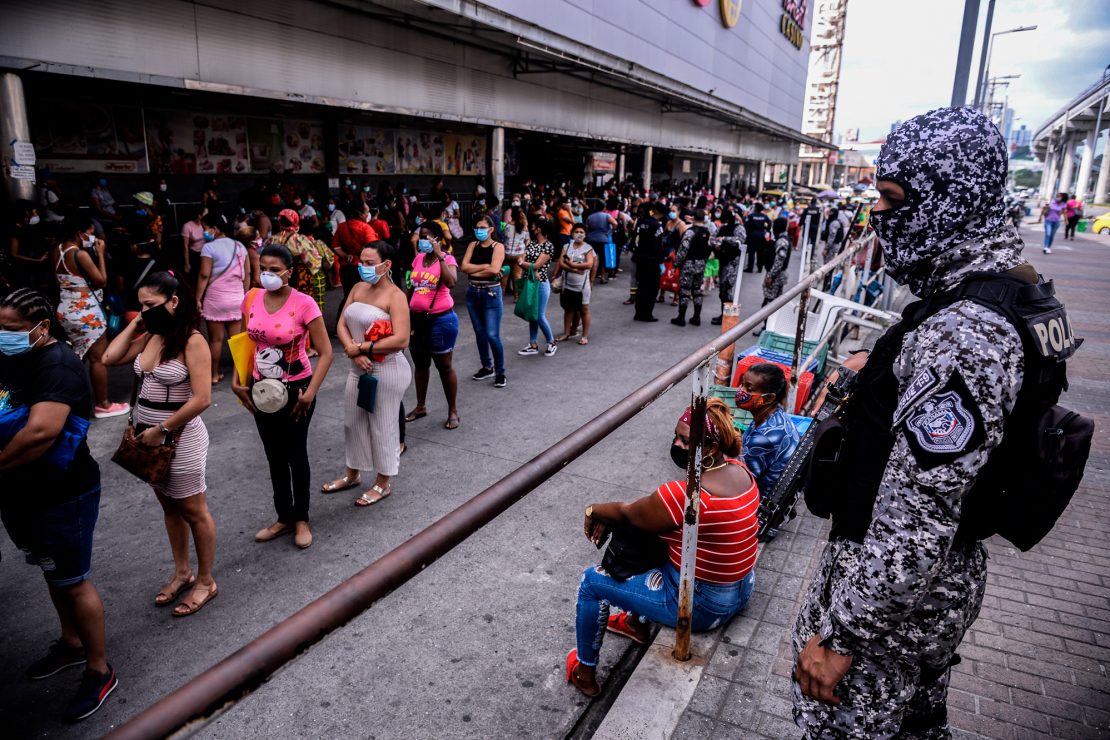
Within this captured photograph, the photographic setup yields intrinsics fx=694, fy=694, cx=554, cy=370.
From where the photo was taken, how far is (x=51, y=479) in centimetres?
308

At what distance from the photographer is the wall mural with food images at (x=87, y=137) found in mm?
12281

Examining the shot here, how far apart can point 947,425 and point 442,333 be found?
5176 millimetres

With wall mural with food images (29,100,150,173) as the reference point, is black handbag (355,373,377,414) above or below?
below

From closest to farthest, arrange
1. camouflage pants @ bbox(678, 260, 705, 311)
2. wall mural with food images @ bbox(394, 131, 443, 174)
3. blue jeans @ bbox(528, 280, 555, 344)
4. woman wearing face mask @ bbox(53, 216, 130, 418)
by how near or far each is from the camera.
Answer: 1. woman wearing face mask @ bbox(53, 216, 130, 418)
2. blue jeans @ bbox(528, 280, 555, 344)
3. camouflage pants @ bbox(678, 260, 705, 311)
4. wall mural with food images @ bbox(394, 131, 443, 174)

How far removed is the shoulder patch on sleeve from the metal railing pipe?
0.84 m

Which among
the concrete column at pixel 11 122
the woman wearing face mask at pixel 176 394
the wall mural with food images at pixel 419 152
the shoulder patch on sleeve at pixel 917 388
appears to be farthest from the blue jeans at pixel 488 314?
the wall mural with food images at pixel 419 152

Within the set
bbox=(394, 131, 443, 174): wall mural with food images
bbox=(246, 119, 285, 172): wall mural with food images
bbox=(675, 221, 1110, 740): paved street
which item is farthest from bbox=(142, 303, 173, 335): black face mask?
bbox=(394, 131, 443, 174): wall mural with food images

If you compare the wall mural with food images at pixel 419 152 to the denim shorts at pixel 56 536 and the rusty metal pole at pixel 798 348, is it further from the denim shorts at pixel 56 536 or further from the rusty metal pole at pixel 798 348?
the denim shorts at pixel 56 536

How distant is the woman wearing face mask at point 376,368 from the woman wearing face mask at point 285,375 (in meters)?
0.42

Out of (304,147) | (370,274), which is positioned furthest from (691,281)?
(304,147)

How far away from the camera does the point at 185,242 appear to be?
10.3 metres

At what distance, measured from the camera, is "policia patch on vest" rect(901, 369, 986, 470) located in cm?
146

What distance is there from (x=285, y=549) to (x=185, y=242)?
7.52m

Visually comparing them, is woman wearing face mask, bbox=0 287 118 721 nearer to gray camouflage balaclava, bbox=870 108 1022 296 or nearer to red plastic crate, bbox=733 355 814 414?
gray camouflage balaclava, bbox=870 108 1022 296
